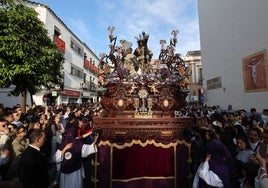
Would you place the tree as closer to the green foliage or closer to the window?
the green foliage

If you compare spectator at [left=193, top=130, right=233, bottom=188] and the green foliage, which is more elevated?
the green foliage

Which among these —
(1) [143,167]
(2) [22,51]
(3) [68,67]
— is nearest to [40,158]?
(1) [143,167]

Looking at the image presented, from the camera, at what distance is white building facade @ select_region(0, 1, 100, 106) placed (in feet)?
54.0

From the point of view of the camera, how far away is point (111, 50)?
19.8 feet

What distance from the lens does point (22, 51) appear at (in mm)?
9148

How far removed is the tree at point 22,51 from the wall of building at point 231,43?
1092cm

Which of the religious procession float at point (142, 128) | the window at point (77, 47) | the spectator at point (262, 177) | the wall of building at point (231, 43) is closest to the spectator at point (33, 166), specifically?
A: the religious procession float at point (142, 128)

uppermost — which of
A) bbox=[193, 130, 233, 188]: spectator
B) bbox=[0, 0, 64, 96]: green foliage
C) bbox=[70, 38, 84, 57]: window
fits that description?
bbox=[70, 38, 84, 57]: window

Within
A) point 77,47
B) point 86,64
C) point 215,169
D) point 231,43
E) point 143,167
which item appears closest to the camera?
point 215,169

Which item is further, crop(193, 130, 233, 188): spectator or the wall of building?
the wall of building

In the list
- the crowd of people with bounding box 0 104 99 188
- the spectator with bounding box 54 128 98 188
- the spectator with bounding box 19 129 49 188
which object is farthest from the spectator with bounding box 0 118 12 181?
the spectator with bounding box 19 129 49 188

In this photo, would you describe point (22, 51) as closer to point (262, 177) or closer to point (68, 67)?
point (262, 177)

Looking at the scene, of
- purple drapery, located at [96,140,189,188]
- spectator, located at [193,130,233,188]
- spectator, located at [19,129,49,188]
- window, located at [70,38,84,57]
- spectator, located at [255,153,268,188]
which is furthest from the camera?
window, located at [70,38,84,57]

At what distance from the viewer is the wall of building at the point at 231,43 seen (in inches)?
408
